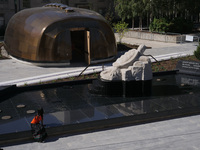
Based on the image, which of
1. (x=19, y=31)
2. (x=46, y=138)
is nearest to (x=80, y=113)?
(x=46, y=138)

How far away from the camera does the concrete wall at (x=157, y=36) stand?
37625mm

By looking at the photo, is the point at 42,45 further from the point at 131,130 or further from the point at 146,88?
the point at 131,130

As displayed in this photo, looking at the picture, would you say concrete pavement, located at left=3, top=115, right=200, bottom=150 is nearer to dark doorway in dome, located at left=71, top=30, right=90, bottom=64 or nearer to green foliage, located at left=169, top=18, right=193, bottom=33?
dark doorway in dome, located at left=71, top=30, right=90, bottom=64

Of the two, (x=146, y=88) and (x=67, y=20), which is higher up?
(x=67, y=20)

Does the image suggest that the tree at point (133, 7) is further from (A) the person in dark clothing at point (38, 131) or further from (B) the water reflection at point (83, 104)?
(A) the person in dark clothing at point (38, 131)

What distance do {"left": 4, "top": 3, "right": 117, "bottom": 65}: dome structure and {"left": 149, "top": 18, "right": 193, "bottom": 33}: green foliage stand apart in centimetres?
1417

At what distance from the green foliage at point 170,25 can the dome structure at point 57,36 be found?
558 inches

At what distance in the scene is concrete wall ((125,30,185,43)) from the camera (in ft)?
123

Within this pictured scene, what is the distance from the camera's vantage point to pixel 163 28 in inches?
1594

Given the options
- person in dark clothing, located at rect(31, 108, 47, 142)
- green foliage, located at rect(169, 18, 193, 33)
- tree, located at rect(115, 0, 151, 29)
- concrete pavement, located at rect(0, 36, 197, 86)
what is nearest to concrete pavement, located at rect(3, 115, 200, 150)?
person in dark clothing, located at rect(31, 108, 47, 142)

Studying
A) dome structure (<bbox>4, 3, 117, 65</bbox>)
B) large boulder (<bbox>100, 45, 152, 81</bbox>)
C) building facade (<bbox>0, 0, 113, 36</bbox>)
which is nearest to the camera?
large boulder (<bbox>100, 45, 152, 81</bbox>)

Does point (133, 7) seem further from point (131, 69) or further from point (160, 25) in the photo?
point (131, 69)

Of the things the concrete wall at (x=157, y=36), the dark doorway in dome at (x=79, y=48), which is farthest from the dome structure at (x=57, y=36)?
the concrete wall at (x=157, y=36)

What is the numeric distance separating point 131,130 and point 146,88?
451 cm
